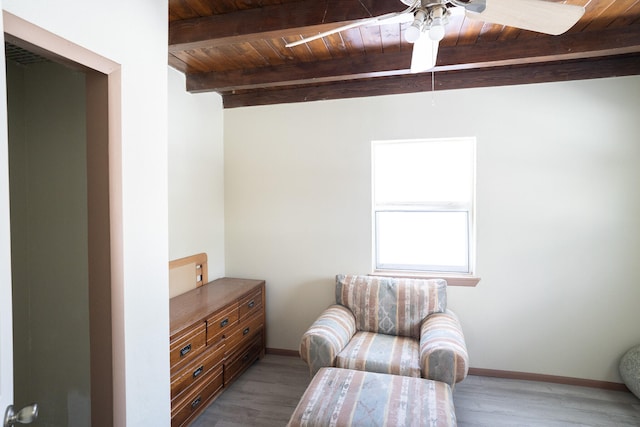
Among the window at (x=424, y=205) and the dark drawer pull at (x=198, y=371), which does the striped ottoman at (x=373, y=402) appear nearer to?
the dark drawer pull at (x=198, y=371)

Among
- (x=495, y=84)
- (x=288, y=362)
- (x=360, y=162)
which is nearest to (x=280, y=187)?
(x=360, y=162)

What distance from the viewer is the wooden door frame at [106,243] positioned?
4.57 ft

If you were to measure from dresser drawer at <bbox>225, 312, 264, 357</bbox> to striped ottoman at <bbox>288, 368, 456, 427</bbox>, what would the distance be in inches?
36.6

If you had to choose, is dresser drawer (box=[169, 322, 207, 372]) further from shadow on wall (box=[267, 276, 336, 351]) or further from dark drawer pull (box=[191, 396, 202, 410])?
shadow on wall (box=[267, 276, 336, 351])

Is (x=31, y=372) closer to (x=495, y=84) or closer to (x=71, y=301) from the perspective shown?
(x=71, y=301)

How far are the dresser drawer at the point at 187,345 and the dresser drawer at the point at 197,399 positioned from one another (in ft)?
0.84

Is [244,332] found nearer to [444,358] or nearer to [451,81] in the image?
[444,358]

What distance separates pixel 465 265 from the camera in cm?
306

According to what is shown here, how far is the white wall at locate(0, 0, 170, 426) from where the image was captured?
1392 mm

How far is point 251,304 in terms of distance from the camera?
3029 mm

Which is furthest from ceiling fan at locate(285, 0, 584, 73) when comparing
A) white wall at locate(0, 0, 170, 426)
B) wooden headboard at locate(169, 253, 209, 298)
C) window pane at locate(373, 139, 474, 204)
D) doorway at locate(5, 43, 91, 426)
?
wooden headboard at locate(169, 253, 209, 298)

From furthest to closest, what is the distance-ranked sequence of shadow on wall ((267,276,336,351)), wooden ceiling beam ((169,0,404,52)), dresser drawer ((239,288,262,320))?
shadow on wall ((267,276,336,351)), dresser drawer ((239,288,262,320)), wooden ceiling beam ((169,0,404,52))

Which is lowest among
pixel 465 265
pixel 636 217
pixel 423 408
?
pixel 423 408

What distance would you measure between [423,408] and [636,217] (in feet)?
7.80
